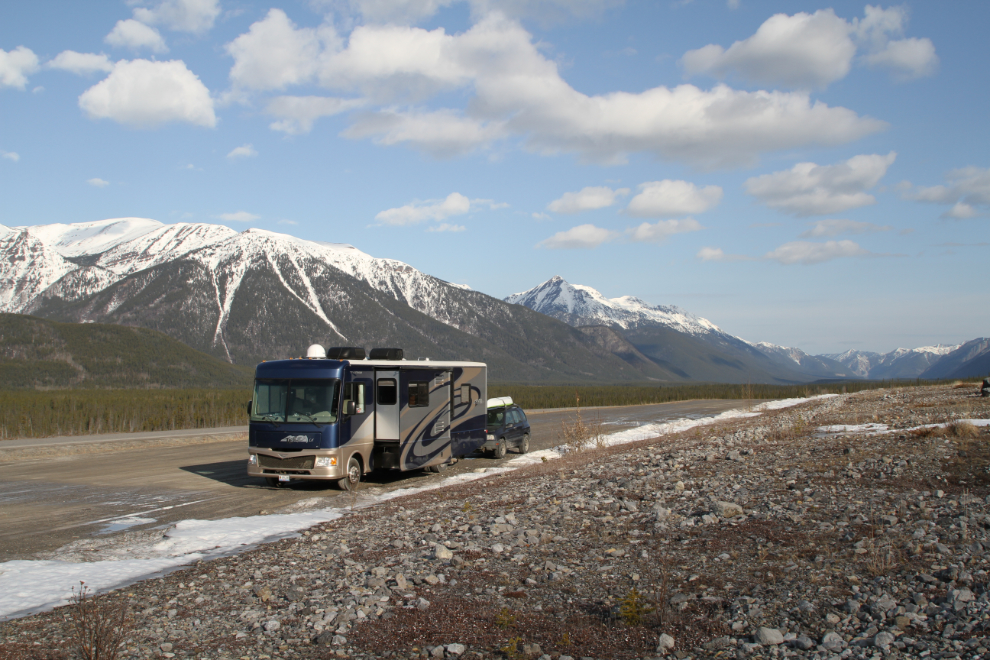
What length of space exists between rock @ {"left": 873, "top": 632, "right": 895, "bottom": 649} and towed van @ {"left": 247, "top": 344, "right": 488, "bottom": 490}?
12.1 meters

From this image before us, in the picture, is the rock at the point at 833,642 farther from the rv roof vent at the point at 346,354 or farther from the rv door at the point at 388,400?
the rv roof vent at the point at 346,354

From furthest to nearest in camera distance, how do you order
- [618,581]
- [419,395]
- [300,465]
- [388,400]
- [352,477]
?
[419,395] → [388,400] → [352,477] → [300,465] → [618,581]

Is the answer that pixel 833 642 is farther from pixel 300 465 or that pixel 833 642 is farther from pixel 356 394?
pixel 356 394

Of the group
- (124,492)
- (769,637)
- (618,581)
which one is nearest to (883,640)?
(769,637)

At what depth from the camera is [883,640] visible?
5.16 m

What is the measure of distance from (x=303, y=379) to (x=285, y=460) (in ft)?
6.41

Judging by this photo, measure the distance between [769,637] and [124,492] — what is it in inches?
612

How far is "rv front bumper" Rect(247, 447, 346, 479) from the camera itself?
50.1 ft

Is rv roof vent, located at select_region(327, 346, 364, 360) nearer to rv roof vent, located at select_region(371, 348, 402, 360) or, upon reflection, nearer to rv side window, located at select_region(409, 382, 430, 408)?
rv roof vent, located at select_region(371, 348, 402, 360)

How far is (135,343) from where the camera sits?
128m

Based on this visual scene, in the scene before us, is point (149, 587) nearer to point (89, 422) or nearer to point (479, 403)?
point (479, 403)

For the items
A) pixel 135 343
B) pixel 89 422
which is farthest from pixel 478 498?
pixel 135 343

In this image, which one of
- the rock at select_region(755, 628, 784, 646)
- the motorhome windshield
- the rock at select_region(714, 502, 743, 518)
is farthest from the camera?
the motorhome windshield

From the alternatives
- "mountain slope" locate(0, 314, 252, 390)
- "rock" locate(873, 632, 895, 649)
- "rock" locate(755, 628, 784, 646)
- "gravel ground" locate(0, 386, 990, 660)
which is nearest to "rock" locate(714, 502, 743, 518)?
"gravel ground" locate(0, 386, 990, 660)
